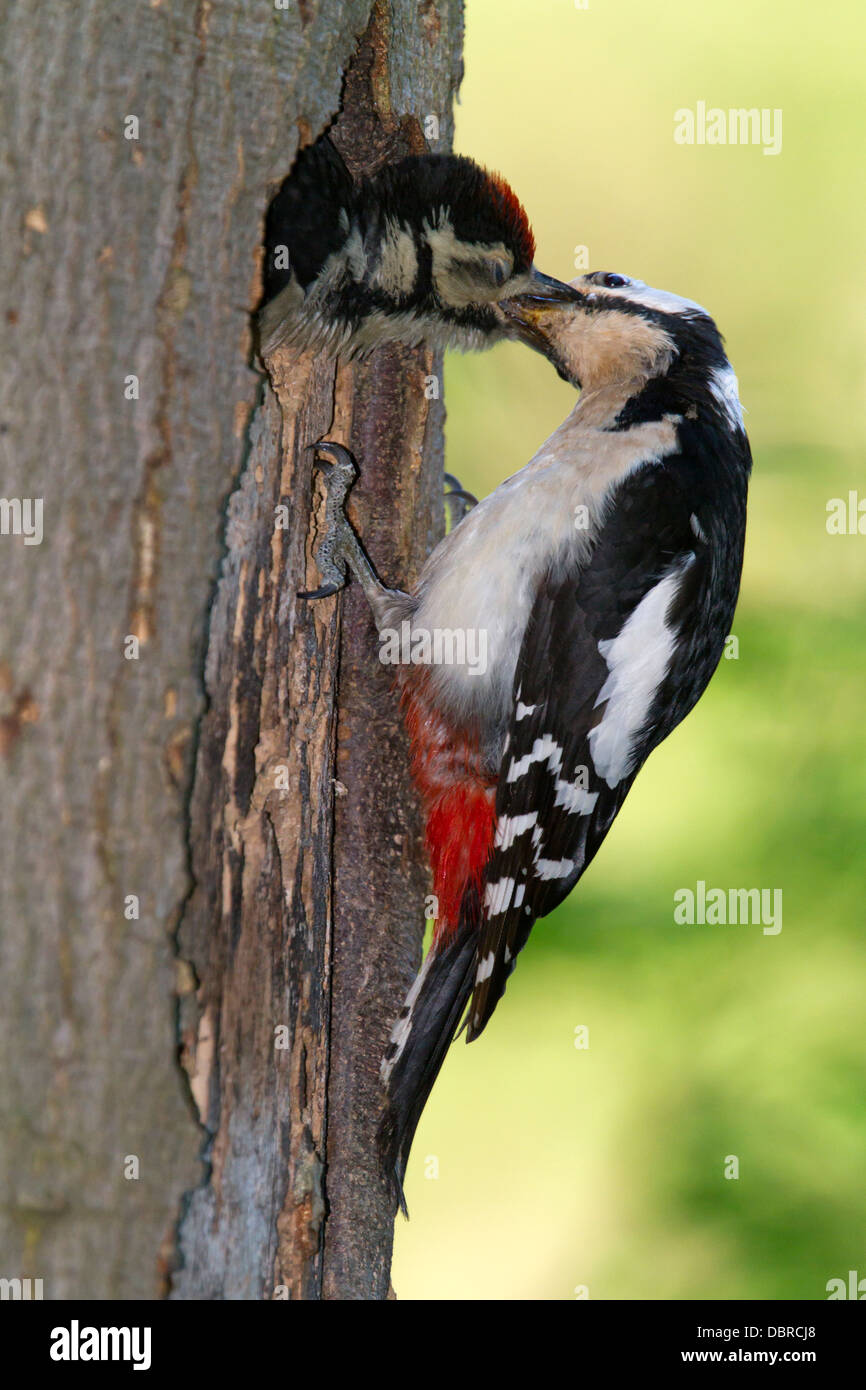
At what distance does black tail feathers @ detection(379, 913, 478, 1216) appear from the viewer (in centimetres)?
195

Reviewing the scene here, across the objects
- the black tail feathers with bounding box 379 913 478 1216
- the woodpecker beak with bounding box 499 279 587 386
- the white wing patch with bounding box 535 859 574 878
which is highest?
the woodpecker beak with bounding box 499 279 587 386

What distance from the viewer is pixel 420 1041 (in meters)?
1.99

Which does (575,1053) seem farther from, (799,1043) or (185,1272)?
(185,1272)

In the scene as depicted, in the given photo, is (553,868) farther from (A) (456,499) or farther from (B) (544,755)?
(A) (456,499)

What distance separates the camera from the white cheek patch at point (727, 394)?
7.57 feet

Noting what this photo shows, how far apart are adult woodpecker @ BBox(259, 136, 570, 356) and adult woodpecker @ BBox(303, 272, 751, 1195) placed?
5.3 inches

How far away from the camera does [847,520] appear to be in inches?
116

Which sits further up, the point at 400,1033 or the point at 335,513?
the point at 335,513

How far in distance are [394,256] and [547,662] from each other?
73cm

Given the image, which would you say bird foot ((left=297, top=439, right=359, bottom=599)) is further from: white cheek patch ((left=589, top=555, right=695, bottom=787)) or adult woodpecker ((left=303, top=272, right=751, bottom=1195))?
white cheek patch ((left=589, top=555, right=695, bottom=787))

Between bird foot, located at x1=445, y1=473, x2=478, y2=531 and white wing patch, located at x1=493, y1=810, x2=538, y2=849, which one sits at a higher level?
bird foot, located at x1=445, y1=473, x2=478, y2=531

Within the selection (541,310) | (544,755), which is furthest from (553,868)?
(541,310)

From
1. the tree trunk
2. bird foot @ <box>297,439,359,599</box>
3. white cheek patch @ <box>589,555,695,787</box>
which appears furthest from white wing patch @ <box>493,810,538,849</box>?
the tree trunk

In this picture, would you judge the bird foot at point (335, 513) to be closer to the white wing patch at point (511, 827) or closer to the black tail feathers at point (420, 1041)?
the white wing patch at point (511, 827)
